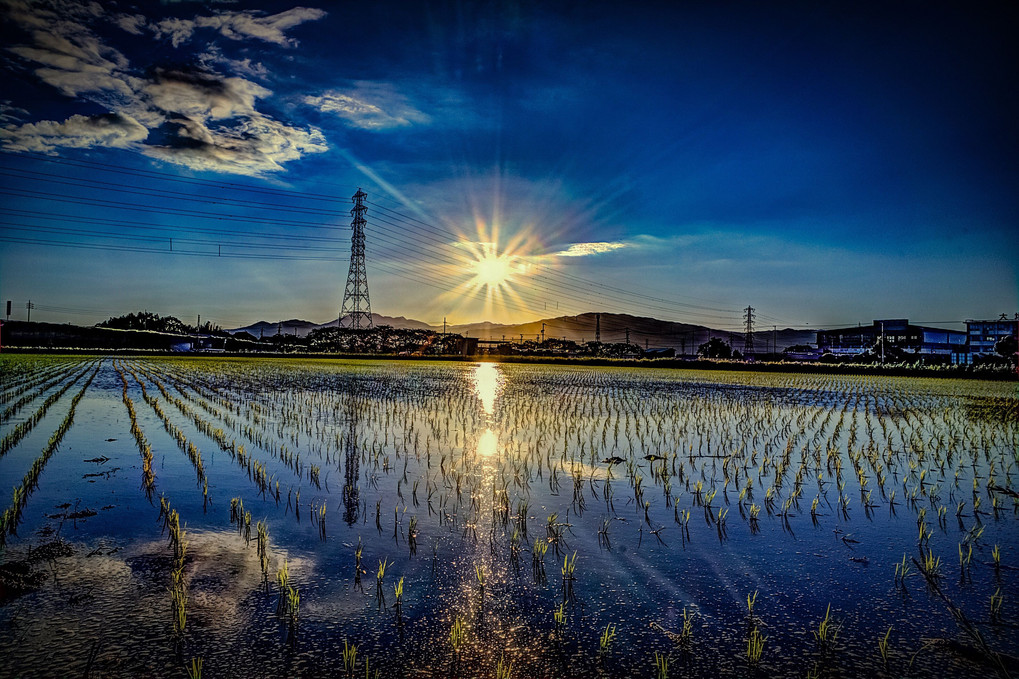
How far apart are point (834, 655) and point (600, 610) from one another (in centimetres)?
150

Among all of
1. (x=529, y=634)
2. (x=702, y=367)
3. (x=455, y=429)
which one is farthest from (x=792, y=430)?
(x=702, y=367)

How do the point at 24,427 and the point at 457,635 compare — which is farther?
the point at 24,427

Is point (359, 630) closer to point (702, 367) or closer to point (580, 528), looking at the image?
point (580, 528)

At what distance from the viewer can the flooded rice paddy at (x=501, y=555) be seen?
11.3ft

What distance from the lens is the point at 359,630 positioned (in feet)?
11.9

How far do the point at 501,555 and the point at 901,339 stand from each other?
4405 inches

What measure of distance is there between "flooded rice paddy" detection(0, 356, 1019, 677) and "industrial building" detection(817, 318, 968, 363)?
95225mm

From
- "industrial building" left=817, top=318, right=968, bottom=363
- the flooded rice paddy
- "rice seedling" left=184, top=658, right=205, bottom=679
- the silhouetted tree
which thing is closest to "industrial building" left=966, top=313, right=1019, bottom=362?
"industrial building" left=817, top=318, right=968, bottom=363

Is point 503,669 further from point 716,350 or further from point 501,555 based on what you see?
point 716,350

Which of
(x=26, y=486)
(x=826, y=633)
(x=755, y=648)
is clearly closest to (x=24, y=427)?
(x=26, y=486)

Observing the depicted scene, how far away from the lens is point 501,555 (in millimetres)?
5000

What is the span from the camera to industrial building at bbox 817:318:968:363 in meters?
92.9

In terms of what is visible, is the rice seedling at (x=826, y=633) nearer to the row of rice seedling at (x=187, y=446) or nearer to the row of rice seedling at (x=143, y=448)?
the row of rice seedling at (x=187, y=446)

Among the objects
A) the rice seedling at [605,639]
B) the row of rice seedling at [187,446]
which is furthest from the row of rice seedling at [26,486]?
the rice seedling at [605,639]
